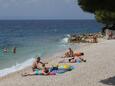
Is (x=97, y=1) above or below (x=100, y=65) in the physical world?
above

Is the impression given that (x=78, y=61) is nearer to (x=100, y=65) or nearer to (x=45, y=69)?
(x=100, y=65)

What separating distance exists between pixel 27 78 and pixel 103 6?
7241 mm

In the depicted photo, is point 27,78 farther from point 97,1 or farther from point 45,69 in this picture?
point 97,1

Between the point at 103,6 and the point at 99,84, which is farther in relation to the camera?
the point at 99,84

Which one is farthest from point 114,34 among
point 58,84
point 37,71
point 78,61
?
point 58,84

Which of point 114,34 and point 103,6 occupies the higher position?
point 103,6

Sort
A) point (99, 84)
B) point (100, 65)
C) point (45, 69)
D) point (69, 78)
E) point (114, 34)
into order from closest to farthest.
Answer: point (99, 84)
point (69, 78)
point (45, 69)
point (100, 65)
point (114, 34)

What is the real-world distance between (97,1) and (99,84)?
4.08m

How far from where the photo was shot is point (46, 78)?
2012 cm

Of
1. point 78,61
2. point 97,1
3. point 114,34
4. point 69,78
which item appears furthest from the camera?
point 114,34

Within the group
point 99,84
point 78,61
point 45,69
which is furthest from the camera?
point 78,61

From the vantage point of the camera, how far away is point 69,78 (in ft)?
63.9

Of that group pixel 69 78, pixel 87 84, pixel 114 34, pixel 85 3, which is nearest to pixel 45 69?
pixel 69 78

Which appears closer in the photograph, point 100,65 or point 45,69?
point 45,69
